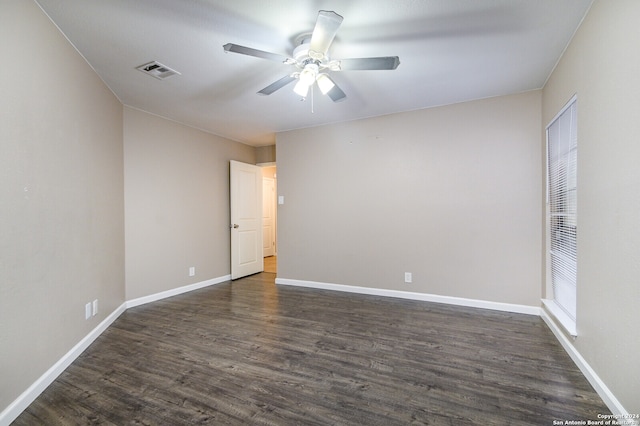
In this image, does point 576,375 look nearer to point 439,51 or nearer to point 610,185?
point 610,185

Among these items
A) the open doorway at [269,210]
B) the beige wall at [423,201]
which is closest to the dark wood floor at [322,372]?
the beige wall at [423,201]

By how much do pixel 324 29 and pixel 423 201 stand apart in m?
2.60

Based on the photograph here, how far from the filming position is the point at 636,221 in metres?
1.46

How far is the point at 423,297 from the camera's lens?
12.4ft

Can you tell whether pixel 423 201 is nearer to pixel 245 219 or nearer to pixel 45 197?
pixel 245 219

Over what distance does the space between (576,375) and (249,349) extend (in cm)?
249

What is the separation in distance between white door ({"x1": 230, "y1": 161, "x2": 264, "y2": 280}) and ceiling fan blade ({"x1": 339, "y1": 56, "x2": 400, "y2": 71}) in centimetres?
342

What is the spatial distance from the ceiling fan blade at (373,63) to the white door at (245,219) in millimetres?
3416

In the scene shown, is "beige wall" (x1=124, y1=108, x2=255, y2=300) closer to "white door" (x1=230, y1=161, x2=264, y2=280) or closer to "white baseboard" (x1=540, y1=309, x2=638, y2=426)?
"white door" (x1=230, y1=161, x2=264, y2=280)

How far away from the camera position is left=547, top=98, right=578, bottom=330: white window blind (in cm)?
240

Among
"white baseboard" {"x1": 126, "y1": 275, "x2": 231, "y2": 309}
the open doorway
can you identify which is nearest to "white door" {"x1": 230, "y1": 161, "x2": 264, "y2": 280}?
"white baseboard" {"x1": 126, "y1": 275, "x2": 231, "y2": 309}

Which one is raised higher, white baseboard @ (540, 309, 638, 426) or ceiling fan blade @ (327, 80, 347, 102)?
ceiling fan blade @ (327, 80, 347, 102)

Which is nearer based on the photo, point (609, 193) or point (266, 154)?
point (609, 193)

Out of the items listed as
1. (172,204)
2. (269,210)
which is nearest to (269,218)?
(269,210)
